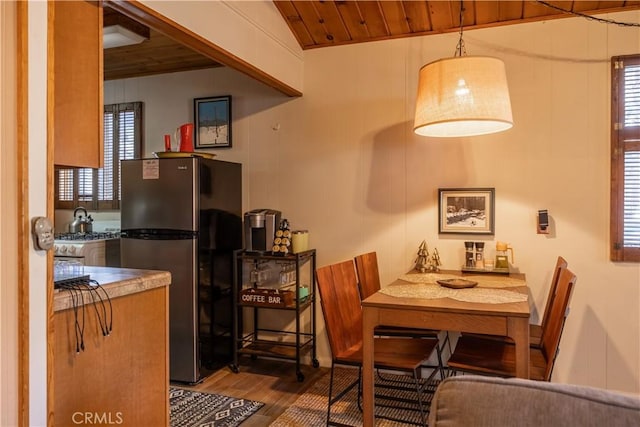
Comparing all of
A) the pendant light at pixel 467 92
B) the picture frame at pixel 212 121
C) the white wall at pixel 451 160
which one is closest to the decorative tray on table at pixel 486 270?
the white wall at pixel 451 160

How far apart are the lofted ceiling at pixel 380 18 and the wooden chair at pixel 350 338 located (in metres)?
1.79

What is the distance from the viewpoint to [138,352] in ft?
6.18

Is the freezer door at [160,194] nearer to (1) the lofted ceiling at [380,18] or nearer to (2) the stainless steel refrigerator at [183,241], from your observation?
(2) the stainless steel refrigerator at [183,241]

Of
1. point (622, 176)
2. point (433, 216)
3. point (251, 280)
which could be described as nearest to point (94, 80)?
point (251, 280)

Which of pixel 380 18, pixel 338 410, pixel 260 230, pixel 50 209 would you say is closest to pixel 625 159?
pixel 380 18

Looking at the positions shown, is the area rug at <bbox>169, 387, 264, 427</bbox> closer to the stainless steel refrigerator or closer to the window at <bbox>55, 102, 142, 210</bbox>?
the stainless steel refrigerator

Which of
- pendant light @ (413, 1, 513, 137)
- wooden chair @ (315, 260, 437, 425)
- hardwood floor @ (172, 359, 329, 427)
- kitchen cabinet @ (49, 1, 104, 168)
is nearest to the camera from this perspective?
kitchen cabinet @ (49, 1, 104, 168)

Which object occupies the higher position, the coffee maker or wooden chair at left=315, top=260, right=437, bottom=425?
the coffee maker

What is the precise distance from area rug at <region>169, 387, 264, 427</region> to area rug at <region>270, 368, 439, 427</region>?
24 cm

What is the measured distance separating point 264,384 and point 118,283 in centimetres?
184

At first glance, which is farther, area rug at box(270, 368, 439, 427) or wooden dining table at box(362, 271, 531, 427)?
area rug at box(270, 368, 439, 427)

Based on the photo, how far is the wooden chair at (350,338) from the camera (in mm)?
2402

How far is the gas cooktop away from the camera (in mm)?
3932

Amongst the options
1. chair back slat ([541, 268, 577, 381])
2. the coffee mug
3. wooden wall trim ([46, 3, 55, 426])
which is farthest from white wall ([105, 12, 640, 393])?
wooden wall trim ([46, 3, 55, 426])
